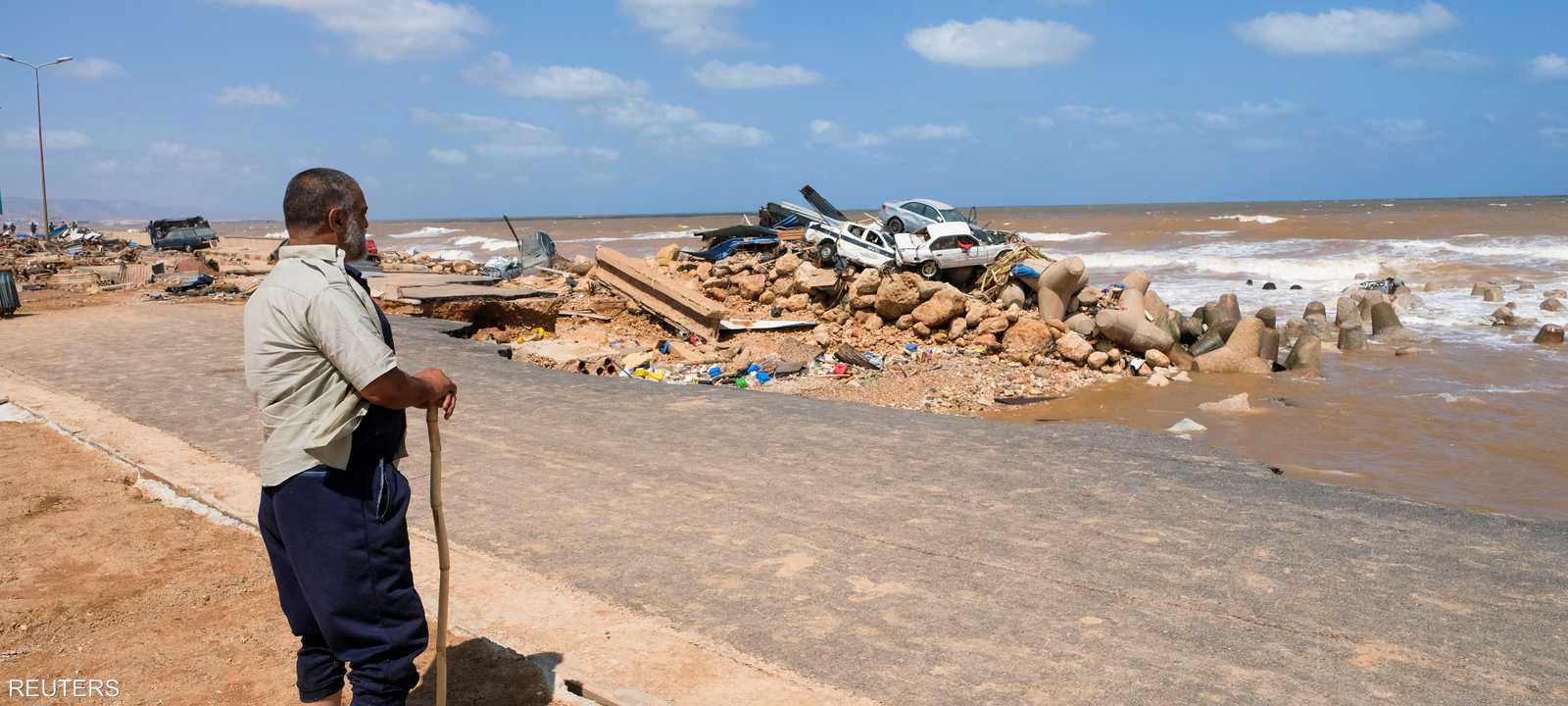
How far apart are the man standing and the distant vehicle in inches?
1510

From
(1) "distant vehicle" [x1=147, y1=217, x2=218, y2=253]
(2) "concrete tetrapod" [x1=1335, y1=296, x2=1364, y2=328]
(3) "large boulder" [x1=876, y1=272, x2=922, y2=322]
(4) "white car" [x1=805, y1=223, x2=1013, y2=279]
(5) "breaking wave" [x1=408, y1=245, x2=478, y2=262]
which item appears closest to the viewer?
(3) "large boulder" [x1=876, y1=272, x2=922, y2=322]

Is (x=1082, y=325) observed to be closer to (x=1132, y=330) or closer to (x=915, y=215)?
(x=1132, y=330)

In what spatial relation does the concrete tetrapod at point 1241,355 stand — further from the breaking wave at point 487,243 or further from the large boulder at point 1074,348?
the breaking wave at point 487,243

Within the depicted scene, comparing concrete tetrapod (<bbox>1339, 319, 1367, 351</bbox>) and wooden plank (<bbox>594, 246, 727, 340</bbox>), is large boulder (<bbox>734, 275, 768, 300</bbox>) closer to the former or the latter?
wooden plank (<bbox>594, 246, 727, 340</bbox>)

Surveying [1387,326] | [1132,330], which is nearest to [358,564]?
[1132,330]

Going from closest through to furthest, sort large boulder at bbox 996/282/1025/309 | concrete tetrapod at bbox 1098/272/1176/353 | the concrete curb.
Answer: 1. the concrete curb
2. concrete tetrapod at bbox 1098/272/1176/353
3. large boulder at bbox 996/282/1025/309

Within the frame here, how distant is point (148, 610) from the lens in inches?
174

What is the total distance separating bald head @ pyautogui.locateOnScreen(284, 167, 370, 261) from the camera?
2.86 meters

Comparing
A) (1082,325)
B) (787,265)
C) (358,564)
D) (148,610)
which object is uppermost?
(787,265)

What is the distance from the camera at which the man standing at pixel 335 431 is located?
278cm

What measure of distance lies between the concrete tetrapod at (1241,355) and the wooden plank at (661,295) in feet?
24.9

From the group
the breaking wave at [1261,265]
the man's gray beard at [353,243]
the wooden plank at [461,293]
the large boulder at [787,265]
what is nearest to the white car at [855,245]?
the large boulder at [787,265]

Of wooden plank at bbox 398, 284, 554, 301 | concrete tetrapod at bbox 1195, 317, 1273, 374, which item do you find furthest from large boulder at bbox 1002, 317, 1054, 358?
wooden plank at bbox 398, 284, 554, 301

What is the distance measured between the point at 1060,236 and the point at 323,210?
5746 centimetres
